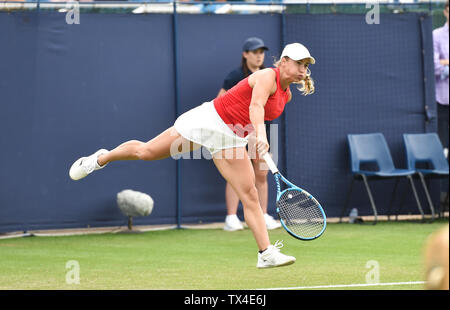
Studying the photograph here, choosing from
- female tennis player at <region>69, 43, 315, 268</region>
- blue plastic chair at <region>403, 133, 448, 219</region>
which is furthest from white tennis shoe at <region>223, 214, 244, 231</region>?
female tennis player at <region>69, 43, 315, 268</region>

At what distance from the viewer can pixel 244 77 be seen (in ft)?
33.9

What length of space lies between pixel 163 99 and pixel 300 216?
5018 millimetres

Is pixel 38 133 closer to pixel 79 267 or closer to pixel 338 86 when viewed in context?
pixel 79 267

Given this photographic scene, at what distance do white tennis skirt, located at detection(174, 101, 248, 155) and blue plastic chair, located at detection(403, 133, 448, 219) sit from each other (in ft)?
18.9

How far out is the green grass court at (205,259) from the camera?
6.41 metres

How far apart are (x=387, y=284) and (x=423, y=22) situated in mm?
6837

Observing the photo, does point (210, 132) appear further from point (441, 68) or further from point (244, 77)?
point (441, 68)

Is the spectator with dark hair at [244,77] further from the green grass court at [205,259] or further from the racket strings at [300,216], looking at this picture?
the racket strings at [300,216]

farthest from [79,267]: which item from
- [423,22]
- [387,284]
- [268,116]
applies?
[423,22]

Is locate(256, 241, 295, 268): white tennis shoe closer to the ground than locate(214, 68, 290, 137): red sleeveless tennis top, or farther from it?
closer to the ground

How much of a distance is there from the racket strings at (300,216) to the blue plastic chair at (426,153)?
5.70m

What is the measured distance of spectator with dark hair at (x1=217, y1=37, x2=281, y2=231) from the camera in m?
10.2

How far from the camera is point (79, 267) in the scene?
7.37 metres
